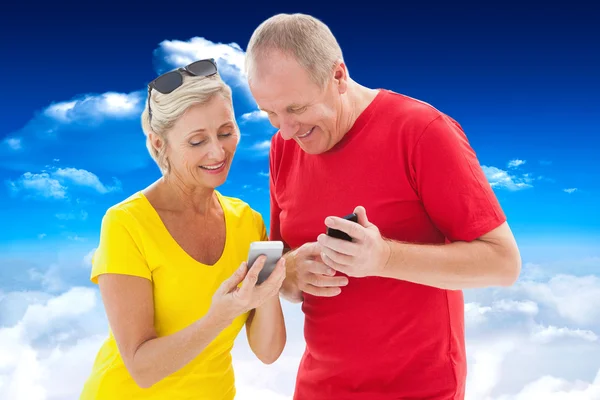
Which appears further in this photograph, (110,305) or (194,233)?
(194,233)

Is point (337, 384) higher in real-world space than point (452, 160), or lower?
lower

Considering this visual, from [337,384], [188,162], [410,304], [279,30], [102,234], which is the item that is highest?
[279,30]

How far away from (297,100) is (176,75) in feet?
2.01

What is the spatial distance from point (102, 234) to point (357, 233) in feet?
3.70

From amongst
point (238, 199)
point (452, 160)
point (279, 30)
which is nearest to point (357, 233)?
point (452, 160)

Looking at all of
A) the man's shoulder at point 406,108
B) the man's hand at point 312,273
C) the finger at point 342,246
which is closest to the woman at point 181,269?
the man's hand at point 312,273

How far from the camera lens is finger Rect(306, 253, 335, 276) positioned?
7.93 ft

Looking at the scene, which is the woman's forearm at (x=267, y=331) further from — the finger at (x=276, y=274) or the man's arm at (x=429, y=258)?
the man's arm at (x=429, y=258)

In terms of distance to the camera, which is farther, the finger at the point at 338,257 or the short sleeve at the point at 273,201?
the short sleeve at the point at 273,201

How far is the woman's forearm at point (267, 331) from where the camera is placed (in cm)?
277

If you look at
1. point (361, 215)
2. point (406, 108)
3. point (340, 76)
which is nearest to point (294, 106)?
point (340, 76)

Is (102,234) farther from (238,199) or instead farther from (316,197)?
(316,197)

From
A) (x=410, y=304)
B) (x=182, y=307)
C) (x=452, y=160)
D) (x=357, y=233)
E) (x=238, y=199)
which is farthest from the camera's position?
(x=238, y=199)

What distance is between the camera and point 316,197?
259 centimetres
